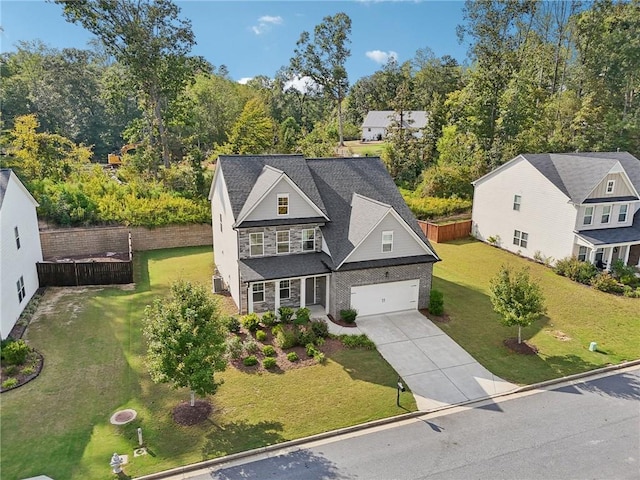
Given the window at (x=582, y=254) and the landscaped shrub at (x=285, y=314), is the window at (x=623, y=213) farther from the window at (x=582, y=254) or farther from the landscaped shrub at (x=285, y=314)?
the landscaped shrub at (x=285, y=314)

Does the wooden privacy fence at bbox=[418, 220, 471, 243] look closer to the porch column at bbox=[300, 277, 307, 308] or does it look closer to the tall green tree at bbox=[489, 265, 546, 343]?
the tall green tree at bbox=[489, 265, 546, 343]

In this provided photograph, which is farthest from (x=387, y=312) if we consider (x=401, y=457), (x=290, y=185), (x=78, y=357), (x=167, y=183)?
(x=167, y=183)

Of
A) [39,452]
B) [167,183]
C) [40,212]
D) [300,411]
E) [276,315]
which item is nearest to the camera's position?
[39,452]

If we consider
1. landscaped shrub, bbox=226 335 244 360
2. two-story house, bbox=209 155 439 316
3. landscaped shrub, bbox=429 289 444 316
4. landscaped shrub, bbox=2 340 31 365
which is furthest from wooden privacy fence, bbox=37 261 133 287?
landscaped shrub, bbox=429 289 444 316

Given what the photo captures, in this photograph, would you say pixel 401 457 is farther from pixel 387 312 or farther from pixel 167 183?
pixel 167 183

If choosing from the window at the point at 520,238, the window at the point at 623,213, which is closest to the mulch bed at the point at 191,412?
the window at the point at 520,238

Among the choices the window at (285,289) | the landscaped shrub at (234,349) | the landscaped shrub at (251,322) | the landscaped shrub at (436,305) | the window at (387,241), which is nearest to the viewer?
the landscaped shrub at (234,349)
